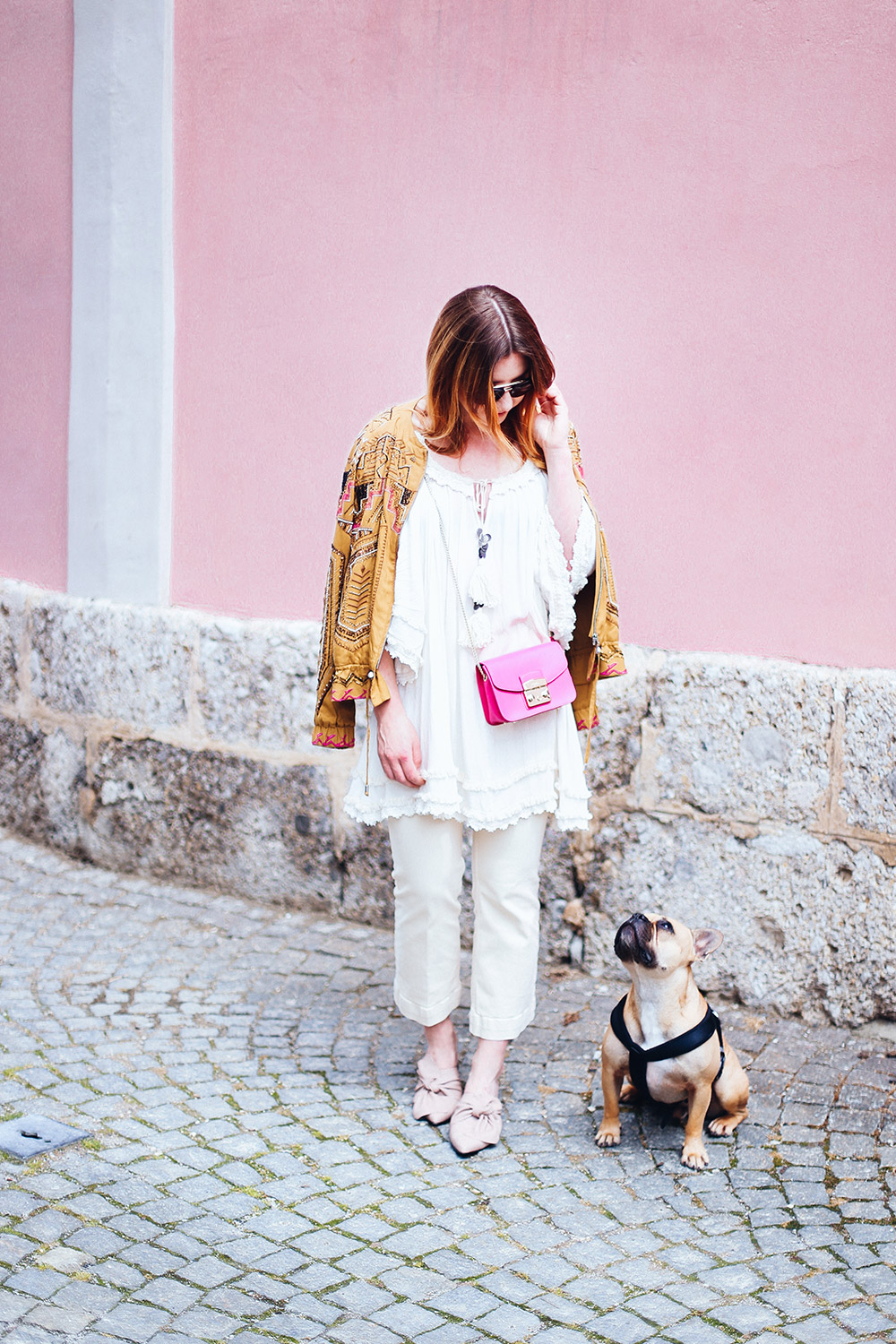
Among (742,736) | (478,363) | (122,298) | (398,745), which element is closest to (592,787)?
(742,736)

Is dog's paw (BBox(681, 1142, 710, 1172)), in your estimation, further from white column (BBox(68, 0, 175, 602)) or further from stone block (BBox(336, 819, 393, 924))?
white column (BBox(68, 0, 175, 602))

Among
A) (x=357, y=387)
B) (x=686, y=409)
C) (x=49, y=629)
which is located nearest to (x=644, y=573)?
(x=686, y=409)

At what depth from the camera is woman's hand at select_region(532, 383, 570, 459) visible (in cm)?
321

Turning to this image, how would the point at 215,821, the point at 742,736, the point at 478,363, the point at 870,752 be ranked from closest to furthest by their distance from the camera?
the point at 478,363
the point at 870,752
the point at 742,736
the point at 215,821

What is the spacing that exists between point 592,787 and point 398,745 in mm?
1284

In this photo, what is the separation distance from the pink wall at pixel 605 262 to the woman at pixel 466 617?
922mm

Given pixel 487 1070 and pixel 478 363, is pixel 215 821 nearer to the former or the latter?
pixel 487 1070

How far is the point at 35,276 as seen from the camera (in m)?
5.44

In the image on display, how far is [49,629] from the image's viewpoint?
545 centimetres

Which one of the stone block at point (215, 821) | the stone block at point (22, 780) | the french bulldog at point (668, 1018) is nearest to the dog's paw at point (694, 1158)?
the french bulldog at point (668, 1018)

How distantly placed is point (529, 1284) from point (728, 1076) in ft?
2.65

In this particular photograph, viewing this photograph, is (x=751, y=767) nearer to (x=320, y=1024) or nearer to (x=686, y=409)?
(x=686, y=409)

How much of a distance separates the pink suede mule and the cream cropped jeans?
167mm

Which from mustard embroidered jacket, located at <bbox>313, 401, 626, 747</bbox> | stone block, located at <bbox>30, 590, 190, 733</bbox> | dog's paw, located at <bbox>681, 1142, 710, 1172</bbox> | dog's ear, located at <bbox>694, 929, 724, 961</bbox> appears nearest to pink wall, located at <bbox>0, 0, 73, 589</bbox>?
stone block, located at <bbox>30, 590, 190, 733</bbox>
